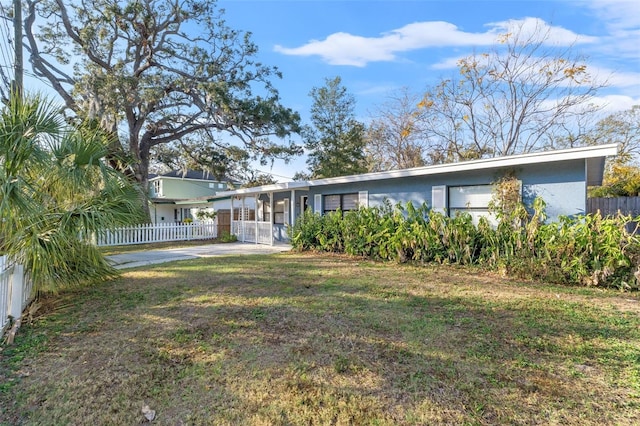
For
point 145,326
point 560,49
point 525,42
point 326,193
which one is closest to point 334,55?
point 326,193

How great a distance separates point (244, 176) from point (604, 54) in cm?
1951

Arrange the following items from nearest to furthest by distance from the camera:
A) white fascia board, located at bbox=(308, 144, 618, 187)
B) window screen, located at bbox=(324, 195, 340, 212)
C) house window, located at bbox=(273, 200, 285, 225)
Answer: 1. white fascia board, located at bbox=(308, 144, 618, 187)
2. window screen, located at bbox=(324, 195, 340, 212)
3. house window, located at bbox=(273, 200, 285, 225)

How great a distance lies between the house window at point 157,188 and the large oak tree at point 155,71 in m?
9.17

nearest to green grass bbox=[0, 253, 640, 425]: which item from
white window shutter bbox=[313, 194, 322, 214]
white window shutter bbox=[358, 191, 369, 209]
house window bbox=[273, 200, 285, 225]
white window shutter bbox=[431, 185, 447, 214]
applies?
white window shutter bbox=[431, 185, 447, 214]

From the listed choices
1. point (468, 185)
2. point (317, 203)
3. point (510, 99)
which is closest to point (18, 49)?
point (317, 203)

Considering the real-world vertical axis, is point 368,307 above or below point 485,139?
below

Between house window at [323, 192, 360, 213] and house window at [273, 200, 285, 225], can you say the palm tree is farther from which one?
house window at [273, 200, 285, 225]

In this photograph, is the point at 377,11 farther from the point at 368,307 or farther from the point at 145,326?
the point at 145,326

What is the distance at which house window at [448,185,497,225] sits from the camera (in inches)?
319

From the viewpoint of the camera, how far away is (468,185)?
332 inches

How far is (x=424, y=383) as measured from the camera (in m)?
2.62

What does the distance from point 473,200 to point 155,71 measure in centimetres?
1561

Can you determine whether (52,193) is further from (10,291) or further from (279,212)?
(279,212)

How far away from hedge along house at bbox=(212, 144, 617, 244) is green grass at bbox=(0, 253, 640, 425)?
2583 mm
